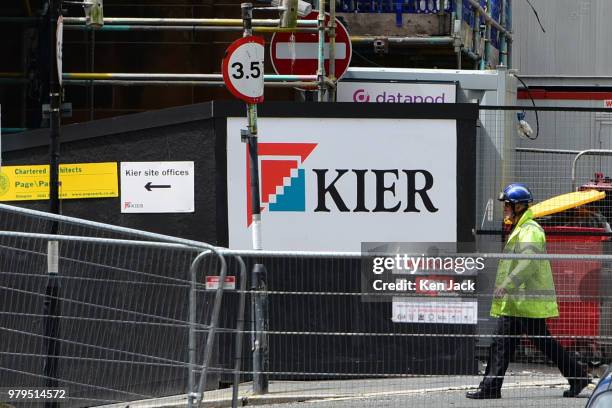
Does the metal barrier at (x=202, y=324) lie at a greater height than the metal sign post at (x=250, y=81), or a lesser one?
lesser

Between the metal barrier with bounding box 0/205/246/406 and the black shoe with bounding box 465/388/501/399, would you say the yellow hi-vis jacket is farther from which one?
the metal barrier with bounding box 0/205/246/406

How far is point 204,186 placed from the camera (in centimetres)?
1224

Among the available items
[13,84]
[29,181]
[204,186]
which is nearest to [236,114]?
[204,186]

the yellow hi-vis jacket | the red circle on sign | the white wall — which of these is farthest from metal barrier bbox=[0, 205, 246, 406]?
the white wall

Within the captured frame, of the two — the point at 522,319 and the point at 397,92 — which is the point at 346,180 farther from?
the point at 522,319

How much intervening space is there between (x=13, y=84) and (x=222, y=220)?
19.9 ft

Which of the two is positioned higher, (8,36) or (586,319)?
(8,36)

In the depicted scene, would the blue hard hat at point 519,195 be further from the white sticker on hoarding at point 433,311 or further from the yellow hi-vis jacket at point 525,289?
the white sticker on hoarding at point 433,311

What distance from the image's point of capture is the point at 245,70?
11.5 m

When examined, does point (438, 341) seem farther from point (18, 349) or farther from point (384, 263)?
point (18, 349)

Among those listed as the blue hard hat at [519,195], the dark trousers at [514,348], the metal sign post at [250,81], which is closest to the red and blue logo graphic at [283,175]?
the metal sign post at [250,81]

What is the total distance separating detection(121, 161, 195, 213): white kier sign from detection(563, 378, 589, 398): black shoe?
3.92 m

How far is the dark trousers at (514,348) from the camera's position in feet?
33.6

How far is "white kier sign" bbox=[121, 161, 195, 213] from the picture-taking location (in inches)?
481
